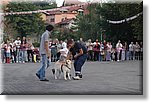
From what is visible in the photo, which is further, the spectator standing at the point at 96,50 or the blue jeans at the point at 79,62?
the blue jeans at the point at 79,62

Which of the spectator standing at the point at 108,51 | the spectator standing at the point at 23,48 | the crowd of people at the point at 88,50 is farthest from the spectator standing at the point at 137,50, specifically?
the spectator standing at the point at 23,48

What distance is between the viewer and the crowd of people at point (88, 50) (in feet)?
32.4

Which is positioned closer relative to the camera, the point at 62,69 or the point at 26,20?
the point at 26,20

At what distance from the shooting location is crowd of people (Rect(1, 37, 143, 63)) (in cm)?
988

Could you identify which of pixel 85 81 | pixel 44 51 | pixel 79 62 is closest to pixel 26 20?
pixel 44 51

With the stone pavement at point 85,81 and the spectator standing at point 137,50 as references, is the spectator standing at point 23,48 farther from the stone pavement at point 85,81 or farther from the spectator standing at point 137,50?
the spectator standing at point 137,50

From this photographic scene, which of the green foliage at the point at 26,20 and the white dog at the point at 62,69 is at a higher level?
the green foliage at the point at 26,20

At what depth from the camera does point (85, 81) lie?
10.1 meters

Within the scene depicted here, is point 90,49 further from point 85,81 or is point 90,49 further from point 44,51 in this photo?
point 44,51

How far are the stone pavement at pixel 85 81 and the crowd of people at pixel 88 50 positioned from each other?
0.31 feet

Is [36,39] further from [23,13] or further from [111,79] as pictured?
[111,79]

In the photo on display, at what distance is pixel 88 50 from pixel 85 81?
0.50 metres

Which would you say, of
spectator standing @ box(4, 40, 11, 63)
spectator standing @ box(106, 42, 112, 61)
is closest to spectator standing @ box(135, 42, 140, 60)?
spectator standing @ box(106, 42, 112, 61)

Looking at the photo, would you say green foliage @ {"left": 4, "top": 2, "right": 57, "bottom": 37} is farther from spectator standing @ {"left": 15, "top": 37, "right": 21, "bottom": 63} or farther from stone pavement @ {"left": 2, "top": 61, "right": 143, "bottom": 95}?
stone pavement @ {"left": 2, "top": 61, "right": 143, "bottom": 95}
